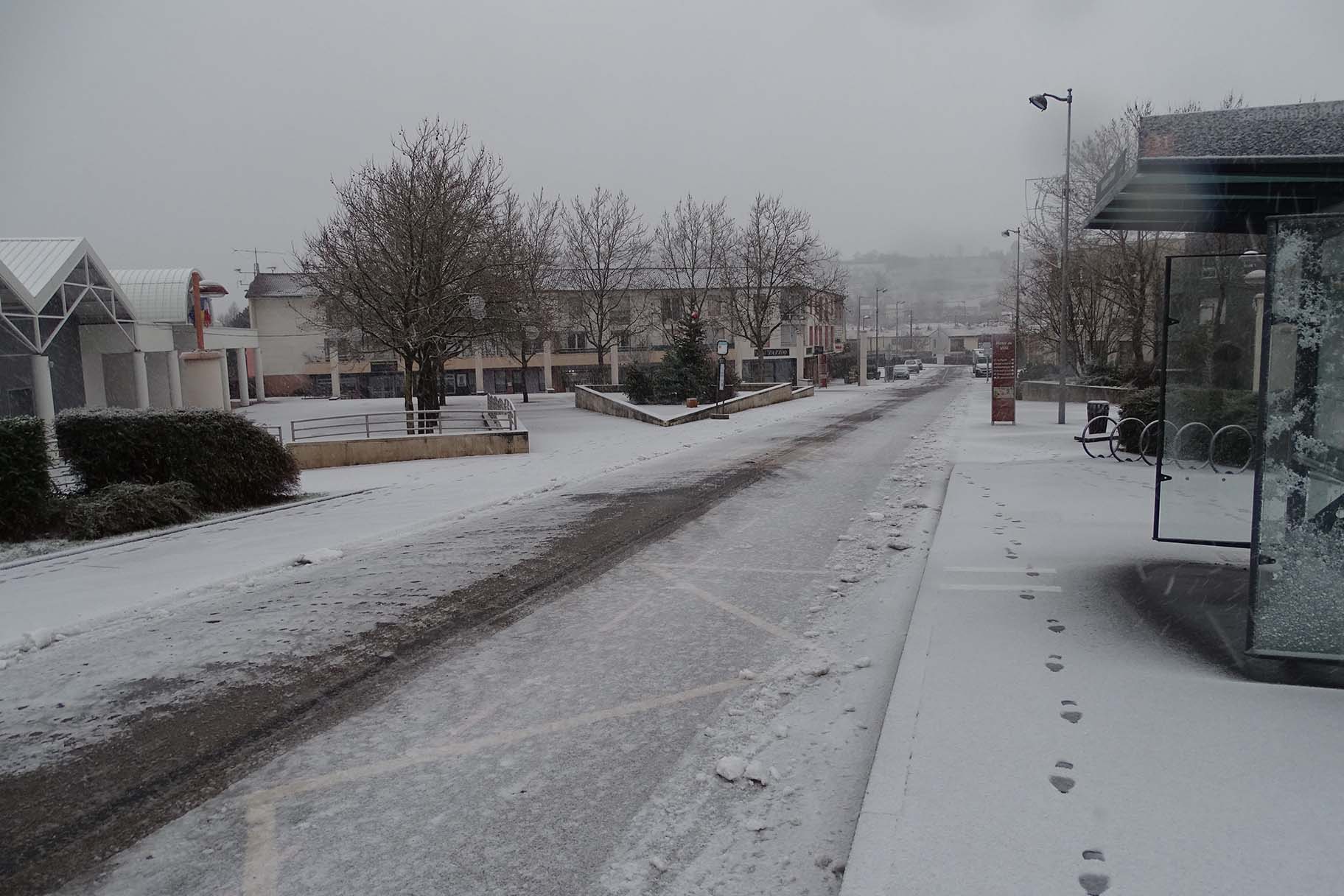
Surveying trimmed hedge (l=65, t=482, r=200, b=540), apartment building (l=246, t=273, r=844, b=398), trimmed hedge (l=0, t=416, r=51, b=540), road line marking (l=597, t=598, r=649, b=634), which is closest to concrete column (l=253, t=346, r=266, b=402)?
apartment building (l=246, t=273, r=844, b=398)

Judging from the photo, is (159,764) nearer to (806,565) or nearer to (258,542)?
(806,565)

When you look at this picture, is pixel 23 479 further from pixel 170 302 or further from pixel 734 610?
pixel 170 302

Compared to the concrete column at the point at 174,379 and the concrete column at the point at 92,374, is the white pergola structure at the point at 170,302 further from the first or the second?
the concrete column at the point at 92,374

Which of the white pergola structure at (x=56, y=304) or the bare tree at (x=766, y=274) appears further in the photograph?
the bare tree at (x=766, y=274)

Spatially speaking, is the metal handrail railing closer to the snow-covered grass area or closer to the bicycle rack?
the snow-covered grass area

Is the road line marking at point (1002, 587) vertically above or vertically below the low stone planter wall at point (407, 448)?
above

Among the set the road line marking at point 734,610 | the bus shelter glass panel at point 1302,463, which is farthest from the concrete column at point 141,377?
the bus shelter glass panel at point 1302,463

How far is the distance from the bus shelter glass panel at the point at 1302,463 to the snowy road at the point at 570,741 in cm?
207

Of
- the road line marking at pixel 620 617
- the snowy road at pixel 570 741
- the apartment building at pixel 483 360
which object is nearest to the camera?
the snowy road at pixel 570 741

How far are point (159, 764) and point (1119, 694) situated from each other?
478 centimetres

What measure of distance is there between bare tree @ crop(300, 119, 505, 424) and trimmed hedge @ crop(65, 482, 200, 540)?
1455cm

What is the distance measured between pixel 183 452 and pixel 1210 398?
42.6 feet

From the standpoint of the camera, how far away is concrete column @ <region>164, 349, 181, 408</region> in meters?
39.6

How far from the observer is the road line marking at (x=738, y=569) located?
798 centimetres
